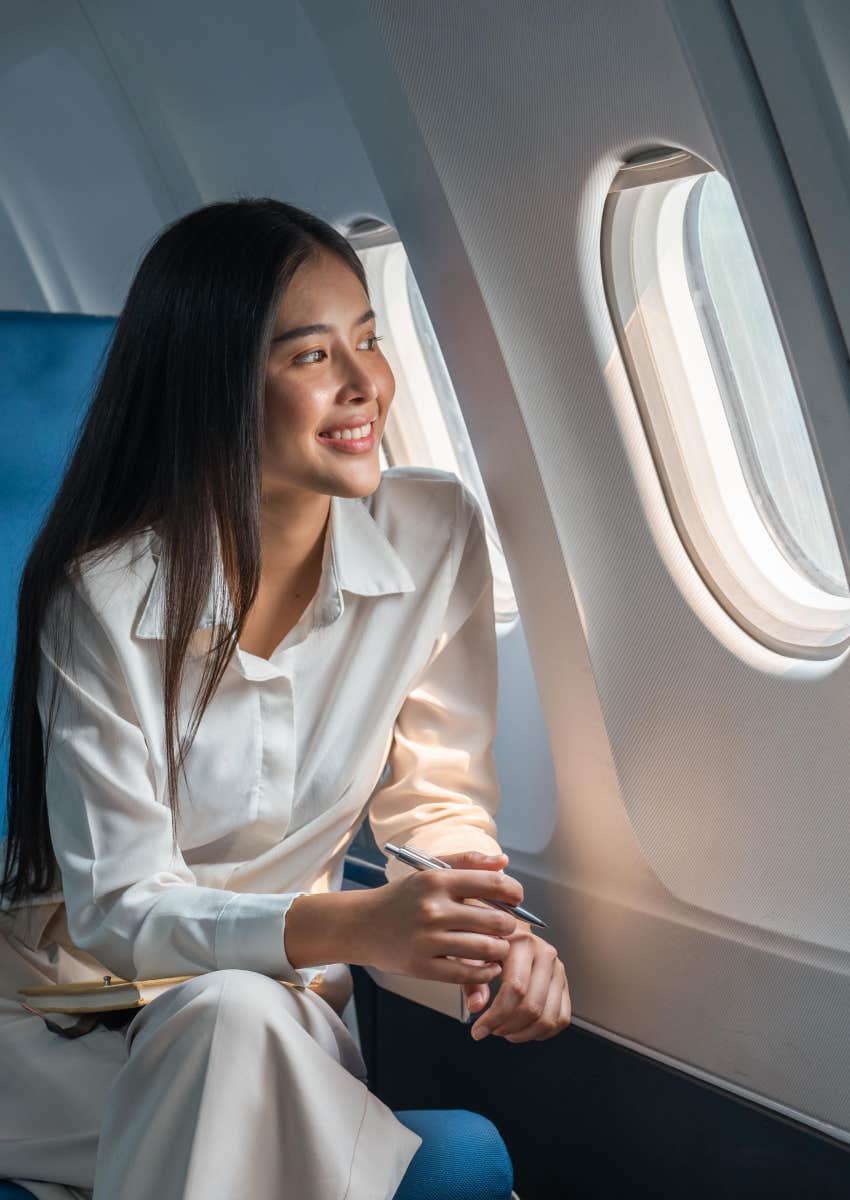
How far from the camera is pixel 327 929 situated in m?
1.64

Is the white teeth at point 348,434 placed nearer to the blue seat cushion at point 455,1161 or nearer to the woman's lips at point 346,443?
the woman's lips at point 346,443

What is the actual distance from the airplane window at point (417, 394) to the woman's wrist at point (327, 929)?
101cm

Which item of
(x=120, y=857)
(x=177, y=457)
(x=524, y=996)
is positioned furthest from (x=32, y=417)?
(x=524, y=996)

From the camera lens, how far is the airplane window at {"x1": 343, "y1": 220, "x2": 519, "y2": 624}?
2.67 metres

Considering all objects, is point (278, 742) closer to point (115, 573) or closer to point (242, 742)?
point (242, 742)

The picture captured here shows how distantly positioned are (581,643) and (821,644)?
1.17 feet

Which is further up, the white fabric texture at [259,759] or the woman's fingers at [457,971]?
the white fabric texture at [259,759]

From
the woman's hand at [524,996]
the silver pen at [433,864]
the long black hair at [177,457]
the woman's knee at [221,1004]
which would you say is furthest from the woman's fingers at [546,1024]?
the long black hair at [177,457]

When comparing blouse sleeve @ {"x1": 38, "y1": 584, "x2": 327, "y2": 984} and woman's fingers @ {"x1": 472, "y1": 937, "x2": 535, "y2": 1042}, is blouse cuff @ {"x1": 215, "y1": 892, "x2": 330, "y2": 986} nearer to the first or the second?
blouse sleeve @ {"x1": 38, "y1": 584, "x2": 327, "y2": 984}

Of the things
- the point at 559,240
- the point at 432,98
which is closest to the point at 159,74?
the point at 432,98

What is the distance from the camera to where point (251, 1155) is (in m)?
1.49

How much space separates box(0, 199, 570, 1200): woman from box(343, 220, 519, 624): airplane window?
610mm

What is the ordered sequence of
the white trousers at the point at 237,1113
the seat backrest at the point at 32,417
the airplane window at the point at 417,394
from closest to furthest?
the white trousers at the point at 237,1113
the seat backrest at the point at 32,417
the airplane window at the point at 417,394

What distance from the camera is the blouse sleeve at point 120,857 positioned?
1.66 metres
